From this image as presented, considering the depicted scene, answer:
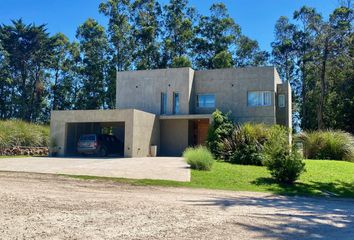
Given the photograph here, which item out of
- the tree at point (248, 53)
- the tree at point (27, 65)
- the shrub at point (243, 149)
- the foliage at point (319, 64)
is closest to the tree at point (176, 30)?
the tree at point (248, 53)

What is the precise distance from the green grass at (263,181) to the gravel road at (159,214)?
1249mm

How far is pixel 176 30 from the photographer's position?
45.8 m

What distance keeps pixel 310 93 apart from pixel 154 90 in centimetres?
2529

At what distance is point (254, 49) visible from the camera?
156 ft

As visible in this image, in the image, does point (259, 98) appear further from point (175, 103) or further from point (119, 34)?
point (119, 34)

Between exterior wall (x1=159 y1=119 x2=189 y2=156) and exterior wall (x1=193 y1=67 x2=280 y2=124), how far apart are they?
64.0 inches

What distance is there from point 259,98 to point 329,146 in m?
5.98

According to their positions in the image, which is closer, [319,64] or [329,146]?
[329,146]

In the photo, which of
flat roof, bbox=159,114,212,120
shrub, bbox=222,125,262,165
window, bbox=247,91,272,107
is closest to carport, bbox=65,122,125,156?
flat roof, bbox=159,114,212,120

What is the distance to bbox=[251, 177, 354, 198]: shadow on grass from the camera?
13570 millimetres

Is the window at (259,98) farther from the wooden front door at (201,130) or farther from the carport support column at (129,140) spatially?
the carport support column at (129,140)

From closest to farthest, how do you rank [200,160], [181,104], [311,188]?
[311,188]
[200,160]
[181,104]

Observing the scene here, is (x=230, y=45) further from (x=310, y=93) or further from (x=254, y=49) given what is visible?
(x=310, y=93)

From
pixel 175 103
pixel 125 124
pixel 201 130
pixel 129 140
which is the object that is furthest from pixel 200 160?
pixel 201 130
